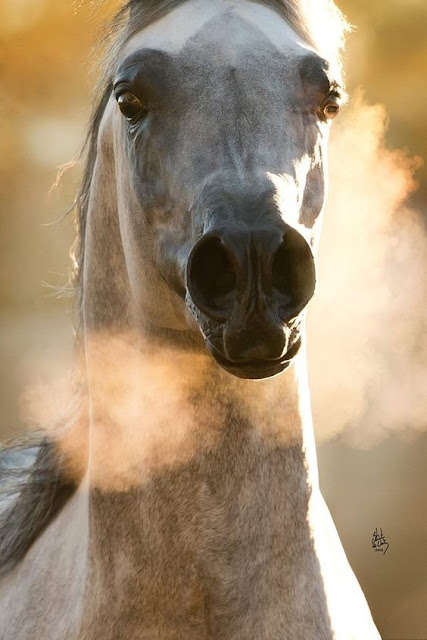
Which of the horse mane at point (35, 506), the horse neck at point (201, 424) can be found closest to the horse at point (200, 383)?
the horse neck at point (201, 424)

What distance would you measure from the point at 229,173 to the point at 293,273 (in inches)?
10.5

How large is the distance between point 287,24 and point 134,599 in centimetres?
133

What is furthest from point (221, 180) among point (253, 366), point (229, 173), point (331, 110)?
point (331, 110)

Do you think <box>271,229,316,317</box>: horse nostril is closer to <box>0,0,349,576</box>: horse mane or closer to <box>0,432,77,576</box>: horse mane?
<box>0,0,349,576</box>: horse mane

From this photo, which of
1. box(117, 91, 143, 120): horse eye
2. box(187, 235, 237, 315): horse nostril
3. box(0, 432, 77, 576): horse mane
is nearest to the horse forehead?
box(117, 91, 143, 120): horse eye

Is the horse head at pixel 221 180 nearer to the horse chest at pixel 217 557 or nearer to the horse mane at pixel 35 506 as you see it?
the horse chest at pixel 217 557

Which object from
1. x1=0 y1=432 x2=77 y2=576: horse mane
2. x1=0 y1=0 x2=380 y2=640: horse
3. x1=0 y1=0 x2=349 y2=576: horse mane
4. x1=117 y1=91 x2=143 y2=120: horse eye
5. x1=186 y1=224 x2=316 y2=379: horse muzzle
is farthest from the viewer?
x1=0 y1=432 x2=77 y2=576: horse mane

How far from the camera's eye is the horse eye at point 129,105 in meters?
1.87

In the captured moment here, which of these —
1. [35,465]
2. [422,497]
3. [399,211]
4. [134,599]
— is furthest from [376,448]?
[134,599]

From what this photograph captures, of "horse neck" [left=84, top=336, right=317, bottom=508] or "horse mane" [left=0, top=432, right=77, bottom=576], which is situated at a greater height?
"horse neck" [left=84, top=336, right=317, bottom=508]

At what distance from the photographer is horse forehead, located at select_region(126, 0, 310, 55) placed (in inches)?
71.8

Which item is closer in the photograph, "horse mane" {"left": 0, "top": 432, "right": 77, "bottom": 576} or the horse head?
the horse head

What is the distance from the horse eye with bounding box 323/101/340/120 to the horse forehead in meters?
0.14

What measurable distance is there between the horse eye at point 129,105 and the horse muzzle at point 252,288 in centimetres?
52
